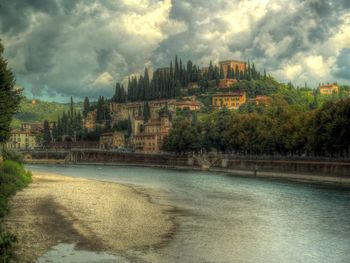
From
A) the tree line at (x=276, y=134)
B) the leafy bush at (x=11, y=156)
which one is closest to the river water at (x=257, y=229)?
→ the leafy bush at (x=11, y=156)

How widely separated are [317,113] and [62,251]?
234ft

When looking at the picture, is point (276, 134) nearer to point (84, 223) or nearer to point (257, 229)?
point (257, 229)

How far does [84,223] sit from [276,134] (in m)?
79.9

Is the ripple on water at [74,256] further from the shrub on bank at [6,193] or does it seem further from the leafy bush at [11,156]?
the leafy bush at [11,156]

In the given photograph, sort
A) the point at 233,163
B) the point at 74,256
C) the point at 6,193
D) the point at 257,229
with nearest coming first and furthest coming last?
1. the point at 74,256
2. the point at 257,229
3. the point at 6,193
4. the point at 233,163

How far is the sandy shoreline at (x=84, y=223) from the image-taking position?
2786 cm

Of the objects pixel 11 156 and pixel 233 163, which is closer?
pixel 11 156

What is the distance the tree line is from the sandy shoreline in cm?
4364

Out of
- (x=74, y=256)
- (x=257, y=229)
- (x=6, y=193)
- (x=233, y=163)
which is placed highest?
(x=233, y=163)

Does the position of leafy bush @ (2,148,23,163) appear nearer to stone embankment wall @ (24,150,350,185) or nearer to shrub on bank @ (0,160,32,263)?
shrub on bank @ (0,160,32,263)

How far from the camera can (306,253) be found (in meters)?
28.3

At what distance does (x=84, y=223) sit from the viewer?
34.6m

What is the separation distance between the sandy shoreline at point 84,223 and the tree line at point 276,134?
43.6m

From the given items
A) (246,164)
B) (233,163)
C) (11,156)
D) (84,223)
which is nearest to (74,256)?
(84,223)
